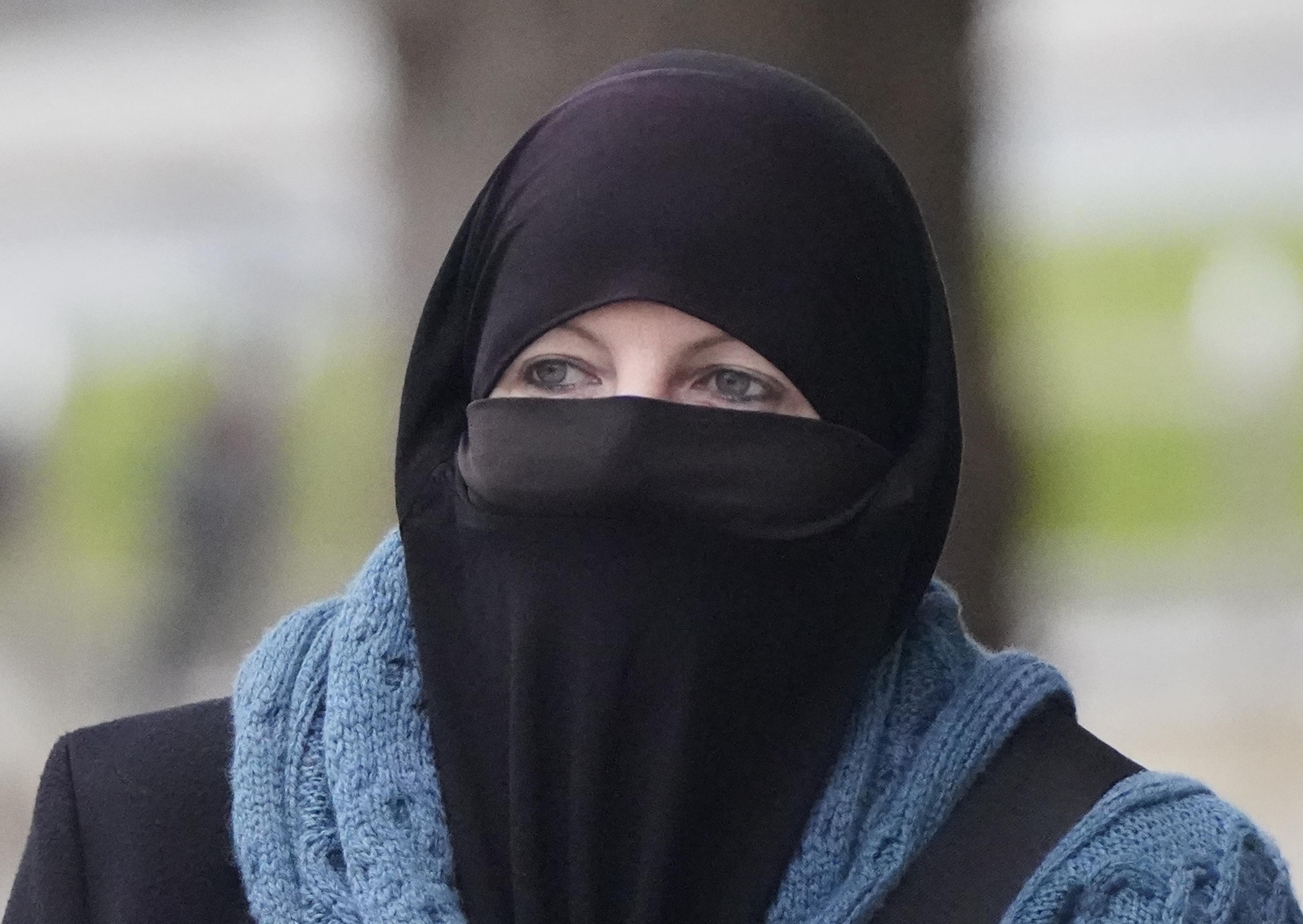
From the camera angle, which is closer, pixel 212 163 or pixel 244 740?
pixel 244 740

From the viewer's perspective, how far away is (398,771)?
186 centimetres

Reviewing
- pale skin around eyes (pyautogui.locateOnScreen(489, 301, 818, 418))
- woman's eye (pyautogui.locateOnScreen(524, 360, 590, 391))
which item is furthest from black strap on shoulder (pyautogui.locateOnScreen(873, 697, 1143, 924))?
woman's eye (pyautogui.locateOnScreen(524, 360, 590, 391))

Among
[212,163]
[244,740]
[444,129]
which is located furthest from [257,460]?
[244,740]

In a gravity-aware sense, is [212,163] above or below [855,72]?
above

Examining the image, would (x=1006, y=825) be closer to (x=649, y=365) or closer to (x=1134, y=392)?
(x=649, y=365)

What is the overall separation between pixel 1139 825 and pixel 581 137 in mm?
946

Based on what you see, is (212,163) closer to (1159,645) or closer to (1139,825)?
(1159,645)

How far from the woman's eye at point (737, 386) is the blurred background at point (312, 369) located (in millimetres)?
3919

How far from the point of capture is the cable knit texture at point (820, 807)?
177 cm

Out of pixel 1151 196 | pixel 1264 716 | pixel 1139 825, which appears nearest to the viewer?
pixel 1139 825

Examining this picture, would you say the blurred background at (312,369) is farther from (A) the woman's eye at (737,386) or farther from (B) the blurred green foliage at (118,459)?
(A) the woman's eye at (737,386)

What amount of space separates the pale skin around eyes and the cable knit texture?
28 cm

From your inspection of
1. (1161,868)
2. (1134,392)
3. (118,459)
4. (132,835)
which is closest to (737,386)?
(1161,868)

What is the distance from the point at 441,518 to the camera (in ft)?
6.26
